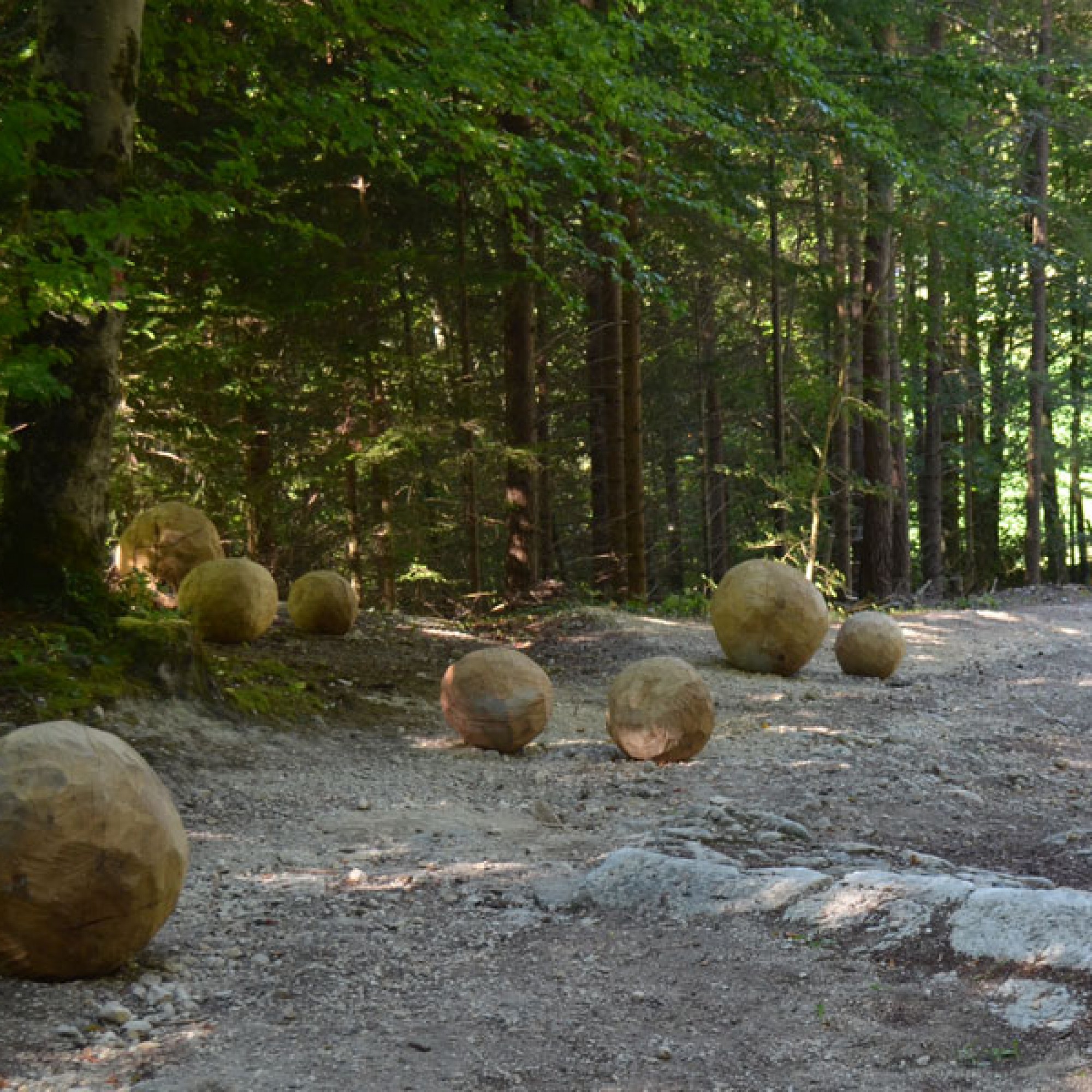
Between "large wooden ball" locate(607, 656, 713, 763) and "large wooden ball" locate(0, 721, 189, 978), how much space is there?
13.4 ft

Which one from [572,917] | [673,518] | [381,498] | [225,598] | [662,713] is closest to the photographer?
[572,917]

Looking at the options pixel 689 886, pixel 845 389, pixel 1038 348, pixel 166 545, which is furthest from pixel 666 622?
pixel 1038 348

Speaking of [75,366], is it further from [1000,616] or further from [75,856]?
[1000,616]

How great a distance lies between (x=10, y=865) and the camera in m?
3.68

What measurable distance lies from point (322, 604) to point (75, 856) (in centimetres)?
786

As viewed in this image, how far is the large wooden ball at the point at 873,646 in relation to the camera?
10922mm

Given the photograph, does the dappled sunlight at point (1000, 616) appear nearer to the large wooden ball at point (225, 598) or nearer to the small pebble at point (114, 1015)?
the large wooden ball at point (225, 598)

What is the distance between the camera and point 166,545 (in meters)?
11.8

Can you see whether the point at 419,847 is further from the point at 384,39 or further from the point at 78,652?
the point at 384,39

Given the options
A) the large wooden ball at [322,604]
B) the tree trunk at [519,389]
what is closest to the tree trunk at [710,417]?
the tree trunk at [519,389]

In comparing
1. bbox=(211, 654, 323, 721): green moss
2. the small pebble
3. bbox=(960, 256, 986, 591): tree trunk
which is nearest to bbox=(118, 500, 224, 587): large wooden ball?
bbox=(211, 654, 323, 721): green moss

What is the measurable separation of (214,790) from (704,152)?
414 inches

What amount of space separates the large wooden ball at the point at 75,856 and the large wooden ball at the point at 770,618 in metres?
7.46

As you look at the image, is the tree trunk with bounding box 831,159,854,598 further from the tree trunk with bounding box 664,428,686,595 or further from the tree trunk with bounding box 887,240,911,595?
the tree trunk with bounding box 664,428,686,595
